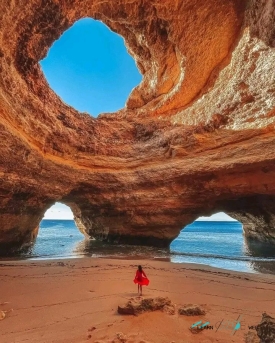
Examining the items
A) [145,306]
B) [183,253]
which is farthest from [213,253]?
[145,306]

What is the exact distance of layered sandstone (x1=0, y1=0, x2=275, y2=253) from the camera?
10.1 meters

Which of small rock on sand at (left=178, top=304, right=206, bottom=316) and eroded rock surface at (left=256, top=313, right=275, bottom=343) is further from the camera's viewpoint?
small rock on sand at (left=178, top=304, right=206, bottom=316)

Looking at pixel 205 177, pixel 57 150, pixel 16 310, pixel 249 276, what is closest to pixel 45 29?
pixel 57 150

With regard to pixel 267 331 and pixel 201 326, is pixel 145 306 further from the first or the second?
pixel 267 331

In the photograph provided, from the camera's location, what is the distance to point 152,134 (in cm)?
1468

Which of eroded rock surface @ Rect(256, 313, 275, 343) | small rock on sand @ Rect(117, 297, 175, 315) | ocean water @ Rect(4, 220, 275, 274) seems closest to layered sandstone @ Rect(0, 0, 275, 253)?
ocean water @ Rect(4, 220, 275, 274)

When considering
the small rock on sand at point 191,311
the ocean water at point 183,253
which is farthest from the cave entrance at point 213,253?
the small rock on sand at point 191,311

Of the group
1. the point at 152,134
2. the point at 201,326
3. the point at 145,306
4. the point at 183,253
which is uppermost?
the point at 152,134

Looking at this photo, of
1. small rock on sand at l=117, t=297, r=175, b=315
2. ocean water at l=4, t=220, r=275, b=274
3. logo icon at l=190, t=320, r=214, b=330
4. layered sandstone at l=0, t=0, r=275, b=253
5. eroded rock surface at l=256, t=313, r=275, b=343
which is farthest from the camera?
layered sandstone at l=0, t=0, r=275, b=253

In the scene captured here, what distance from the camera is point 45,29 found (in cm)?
1056

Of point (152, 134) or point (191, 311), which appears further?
point (152, 134)

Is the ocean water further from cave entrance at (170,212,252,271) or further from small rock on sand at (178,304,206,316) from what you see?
small rock on sand at (178,304,206,316)

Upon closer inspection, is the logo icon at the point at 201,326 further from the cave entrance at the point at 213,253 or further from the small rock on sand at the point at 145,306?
the cave entrance at the point at 213,253

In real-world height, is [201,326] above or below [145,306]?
below
